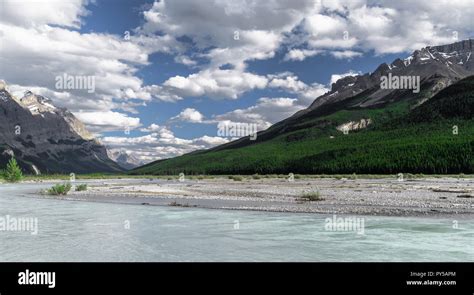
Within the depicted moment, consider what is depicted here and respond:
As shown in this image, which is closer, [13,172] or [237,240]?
[237,240]

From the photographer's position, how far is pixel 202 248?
68.6 feet

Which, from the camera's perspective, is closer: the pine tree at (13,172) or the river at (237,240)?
the river at (237,240)

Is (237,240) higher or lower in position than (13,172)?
lower

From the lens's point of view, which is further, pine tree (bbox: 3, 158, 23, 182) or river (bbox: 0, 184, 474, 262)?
pine tree (bbox: 3, 158, 23, 182)

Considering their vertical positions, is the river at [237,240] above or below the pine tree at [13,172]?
below

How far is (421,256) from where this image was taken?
60.8 ft
